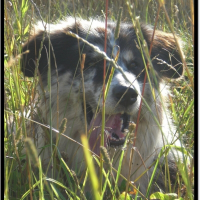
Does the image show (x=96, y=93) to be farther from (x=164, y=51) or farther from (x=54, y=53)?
(x=164, y=51)

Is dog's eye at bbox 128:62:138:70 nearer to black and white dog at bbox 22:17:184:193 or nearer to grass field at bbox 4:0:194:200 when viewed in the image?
black and white dog at bbox 22:17:184:193

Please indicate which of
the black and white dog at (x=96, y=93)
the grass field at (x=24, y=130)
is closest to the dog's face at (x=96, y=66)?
the black and white dog at (x=96, y=93)

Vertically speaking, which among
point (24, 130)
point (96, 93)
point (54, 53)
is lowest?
point (96, 93)

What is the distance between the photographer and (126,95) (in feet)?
7.94

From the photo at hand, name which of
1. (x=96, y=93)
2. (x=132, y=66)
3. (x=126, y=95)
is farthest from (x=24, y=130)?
(x=132, y=66)

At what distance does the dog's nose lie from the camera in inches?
93.0

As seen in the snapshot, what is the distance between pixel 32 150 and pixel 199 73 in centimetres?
126

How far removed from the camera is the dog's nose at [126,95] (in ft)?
7.75

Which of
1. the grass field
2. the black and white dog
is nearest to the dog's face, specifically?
the black and white dog

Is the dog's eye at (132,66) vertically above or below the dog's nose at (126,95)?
above

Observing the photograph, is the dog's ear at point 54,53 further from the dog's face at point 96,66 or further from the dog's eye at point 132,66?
the dog's eye at point 132,66

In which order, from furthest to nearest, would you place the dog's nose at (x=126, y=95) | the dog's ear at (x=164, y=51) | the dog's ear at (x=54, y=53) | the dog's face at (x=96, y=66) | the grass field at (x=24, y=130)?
the dog's ear at (x=164, y=51) < the dog's ear at (x=54, y=53) < the dog's face at (x=96, y=66) < the dog's nose at (x=126, y=95) < the grass field at (x=24, y=130)

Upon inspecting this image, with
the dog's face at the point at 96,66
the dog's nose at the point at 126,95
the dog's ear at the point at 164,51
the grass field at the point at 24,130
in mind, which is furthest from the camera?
Result: the dog's ear at the point at 164,51

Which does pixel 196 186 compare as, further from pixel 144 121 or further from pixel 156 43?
pixel 156 43
